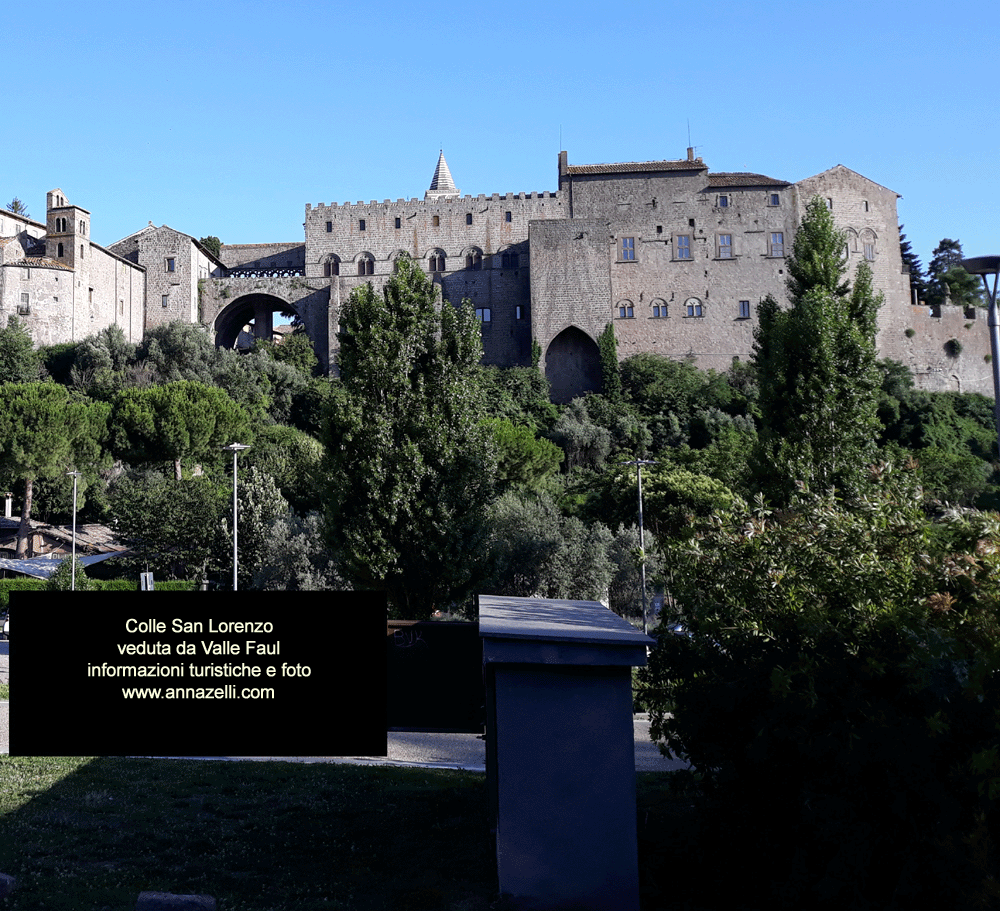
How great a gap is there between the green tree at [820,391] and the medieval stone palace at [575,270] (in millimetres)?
47668

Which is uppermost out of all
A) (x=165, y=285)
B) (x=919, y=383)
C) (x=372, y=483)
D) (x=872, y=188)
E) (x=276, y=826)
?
(x=872, y=188)

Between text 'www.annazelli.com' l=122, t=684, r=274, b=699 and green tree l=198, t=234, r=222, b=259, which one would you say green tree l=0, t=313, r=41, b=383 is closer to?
green tree l=198, t=234, r=222, b=259

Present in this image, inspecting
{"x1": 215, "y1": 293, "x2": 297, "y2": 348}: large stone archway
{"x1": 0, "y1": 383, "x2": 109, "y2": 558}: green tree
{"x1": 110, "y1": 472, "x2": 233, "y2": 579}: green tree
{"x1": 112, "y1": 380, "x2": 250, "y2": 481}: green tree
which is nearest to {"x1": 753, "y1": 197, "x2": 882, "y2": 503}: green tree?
{"x1": 110, "y1": 472, "x2": 233, "y2": 579}: green tree

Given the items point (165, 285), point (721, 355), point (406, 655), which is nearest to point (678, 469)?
point (721, 355)

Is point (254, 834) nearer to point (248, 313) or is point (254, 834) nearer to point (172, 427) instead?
point (172, 427)

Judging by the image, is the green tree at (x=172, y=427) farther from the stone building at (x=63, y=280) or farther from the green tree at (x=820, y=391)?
the green tree at (x=820, y=391)

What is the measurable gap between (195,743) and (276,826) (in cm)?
329

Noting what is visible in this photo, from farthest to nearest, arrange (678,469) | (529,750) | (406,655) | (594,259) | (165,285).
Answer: (165,285) → (594,259) → (678,469) → (406,655) → (529,750)

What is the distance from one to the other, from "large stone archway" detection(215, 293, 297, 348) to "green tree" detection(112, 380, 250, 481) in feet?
77.1

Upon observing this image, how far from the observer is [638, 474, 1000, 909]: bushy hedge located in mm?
6215

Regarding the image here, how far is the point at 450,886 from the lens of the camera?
818 centimetres

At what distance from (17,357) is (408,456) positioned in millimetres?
53657

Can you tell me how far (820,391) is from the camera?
21234mm

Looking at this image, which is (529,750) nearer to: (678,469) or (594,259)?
(678,469)
